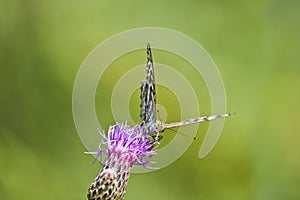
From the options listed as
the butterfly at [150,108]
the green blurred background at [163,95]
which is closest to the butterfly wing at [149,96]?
the butterfly at [150,108]

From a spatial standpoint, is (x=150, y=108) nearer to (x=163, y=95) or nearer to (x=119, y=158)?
(x=119, y=158)

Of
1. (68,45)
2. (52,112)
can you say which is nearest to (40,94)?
(52,112)

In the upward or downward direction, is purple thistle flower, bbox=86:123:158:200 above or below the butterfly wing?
below

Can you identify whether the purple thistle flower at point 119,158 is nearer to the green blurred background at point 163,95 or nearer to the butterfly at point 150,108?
the butterfly at point 150,108

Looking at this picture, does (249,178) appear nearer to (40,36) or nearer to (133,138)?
(133,138)

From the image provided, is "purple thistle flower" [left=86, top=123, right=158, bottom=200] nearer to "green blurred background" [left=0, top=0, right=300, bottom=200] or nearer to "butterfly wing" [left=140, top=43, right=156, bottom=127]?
"butterfly wing" [left=140, top=43, right=156, bottom=127]

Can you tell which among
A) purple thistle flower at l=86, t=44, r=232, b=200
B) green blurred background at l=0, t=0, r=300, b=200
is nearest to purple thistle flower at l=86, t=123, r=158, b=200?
purple thistle flower at l=86, t=44, r=232, b=200

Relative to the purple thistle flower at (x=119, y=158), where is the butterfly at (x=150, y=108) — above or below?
above
